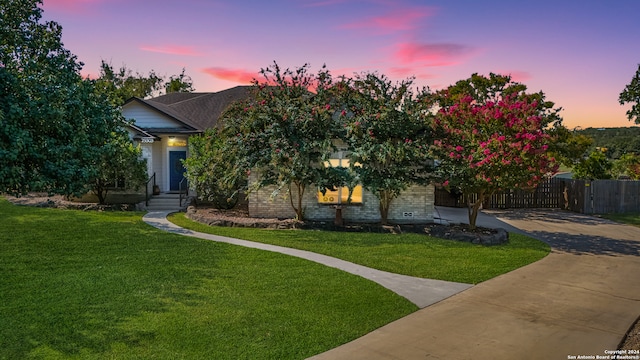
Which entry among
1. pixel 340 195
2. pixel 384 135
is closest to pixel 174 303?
pixel 384 135

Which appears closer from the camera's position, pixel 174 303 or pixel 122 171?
pixel 174 303

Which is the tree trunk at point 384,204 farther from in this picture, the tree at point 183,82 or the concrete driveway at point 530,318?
the tree at point 183,82

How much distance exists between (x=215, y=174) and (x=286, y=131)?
3.85 m

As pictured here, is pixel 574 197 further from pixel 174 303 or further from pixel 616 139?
pixel 616 139

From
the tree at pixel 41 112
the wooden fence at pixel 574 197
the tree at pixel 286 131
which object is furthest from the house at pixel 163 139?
the wooden fence at pixel 574 197

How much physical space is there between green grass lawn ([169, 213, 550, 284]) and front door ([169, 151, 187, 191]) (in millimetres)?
8443

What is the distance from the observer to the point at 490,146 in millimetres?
12344

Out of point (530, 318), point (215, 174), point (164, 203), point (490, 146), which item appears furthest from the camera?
point (164, 203)

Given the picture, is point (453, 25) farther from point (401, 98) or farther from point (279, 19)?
point (279, 19)

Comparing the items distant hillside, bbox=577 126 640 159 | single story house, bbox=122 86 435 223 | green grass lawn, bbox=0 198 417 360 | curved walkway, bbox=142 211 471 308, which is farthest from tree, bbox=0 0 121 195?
distant hillside, bbox=577 126 640 159

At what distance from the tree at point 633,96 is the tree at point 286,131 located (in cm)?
1534

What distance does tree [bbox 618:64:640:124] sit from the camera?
20750mm

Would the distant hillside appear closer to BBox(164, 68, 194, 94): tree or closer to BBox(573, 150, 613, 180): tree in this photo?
BBox(573, 150, 613, 180): tree

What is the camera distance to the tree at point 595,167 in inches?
861
